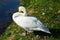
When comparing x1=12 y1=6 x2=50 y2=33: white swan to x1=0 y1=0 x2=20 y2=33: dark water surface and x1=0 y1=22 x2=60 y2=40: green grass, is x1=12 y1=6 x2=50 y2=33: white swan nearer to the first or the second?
x1=0 y1=22 x2=60 y2=40: green grass

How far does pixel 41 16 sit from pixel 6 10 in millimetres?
3426

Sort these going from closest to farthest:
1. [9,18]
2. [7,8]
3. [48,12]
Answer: [48,12] → [9,18] → [7,8]

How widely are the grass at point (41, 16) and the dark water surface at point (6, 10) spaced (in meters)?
0.93

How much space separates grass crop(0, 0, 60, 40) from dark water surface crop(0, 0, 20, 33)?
932mm

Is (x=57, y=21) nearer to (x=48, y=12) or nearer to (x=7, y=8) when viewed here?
(x=48, y=12)

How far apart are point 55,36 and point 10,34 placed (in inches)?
79.8

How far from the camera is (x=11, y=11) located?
15.2 m

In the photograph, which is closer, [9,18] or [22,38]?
[22,38]

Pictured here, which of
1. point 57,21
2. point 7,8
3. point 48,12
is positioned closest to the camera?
point 57,21

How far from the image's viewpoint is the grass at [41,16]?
1125cm

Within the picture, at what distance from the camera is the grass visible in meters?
11.3

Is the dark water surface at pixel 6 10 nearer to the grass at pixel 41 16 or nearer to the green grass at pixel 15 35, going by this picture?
the grass at pixel 41 16

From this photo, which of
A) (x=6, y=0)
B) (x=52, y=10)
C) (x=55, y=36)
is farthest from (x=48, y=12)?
(x=6, y=0)

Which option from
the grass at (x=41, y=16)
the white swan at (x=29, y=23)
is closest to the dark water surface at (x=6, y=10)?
the grass at (x=41, y=16)
